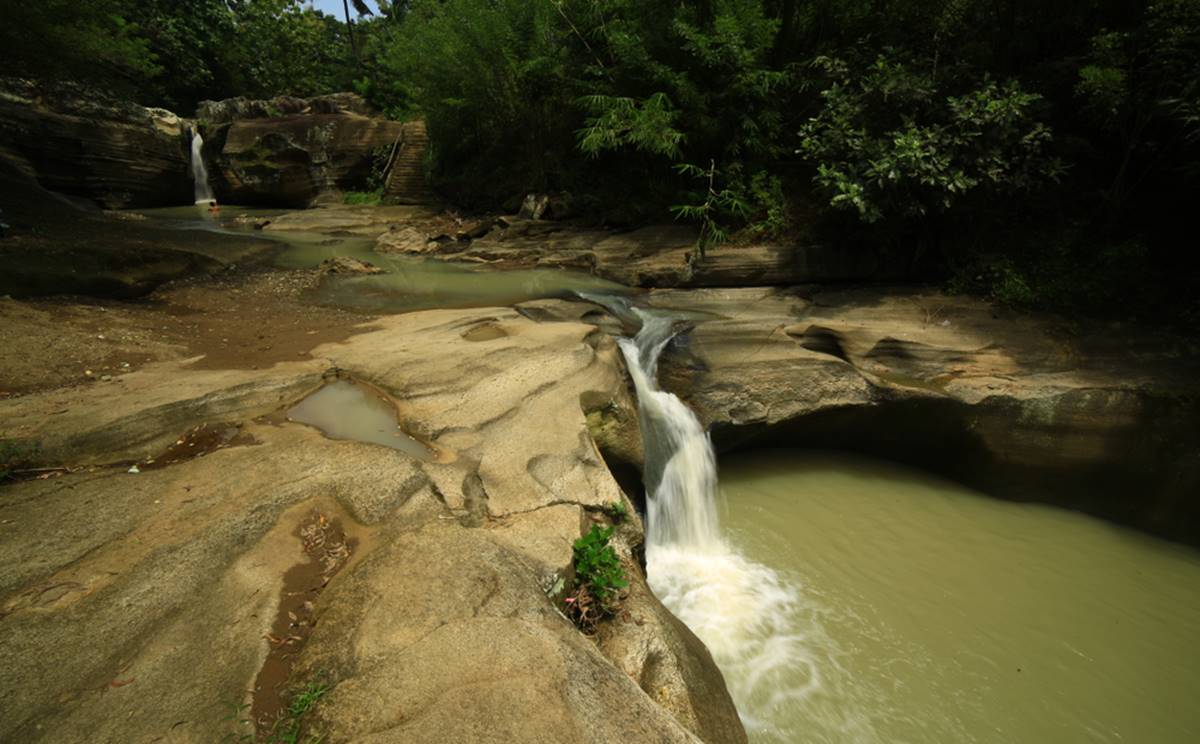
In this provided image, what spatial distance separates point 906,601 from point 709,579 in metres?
1.56

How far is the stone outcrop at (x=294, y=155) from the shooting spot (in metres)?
17.8

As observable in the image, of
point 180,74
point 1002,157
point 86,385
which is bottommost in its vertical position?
point 86,385

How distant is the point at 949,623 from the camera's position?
3951 millimetres

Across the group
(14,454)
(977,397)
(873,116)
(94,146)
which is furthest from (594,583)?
(94,146)

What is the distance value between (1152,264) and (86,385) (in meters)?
10.7

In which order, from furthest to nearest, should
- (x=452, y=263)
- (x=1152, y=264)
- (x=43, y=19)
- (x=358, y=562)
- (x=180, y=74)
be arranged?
(x=180, y=74), (x=452, y=263), (x=43, y=19), (x=1152, y=264), (x=358, y=562)

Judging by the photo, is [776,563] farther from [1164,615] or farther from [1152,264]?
[1152,264]

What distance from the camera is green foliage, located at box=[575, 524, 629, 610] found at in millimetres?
2686

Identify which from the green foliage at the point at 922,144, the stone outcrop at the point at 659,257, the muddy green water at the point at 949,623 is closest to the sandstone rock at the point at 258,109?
the stone outcrop at the point at 659,257

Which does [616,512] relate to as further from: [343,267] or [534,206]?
[534,206]

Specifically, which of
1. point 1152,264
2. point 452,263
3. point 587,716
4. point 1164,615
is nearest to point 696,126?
point 452,263

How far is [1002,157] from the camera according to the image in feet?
20.4

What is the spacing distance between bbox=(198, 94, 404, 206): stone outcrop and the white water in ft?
56.5

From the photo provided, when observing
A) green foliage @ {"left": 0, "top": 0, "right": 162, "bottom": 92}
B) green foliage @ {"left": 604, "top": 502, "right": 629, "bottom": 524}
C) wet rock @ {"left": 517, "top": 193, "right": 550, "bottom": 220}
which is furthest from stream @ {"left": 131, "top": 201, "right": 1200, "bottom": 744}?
green foliage @ {"left": 0, "top": 0, "right": 162, "bottom": 92}
